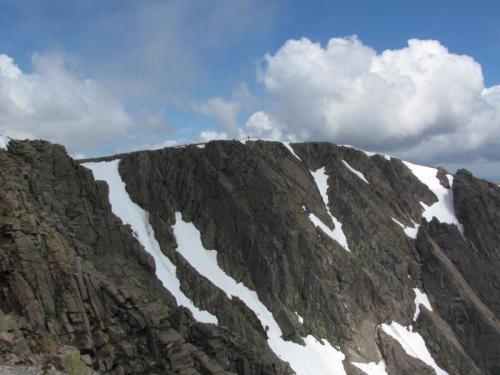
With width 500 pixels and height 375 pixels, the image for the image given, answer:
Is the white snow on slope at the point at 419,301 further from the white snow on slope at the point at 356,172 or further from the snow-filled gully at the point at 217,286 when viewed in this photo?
the white snow on slope at the point at 356,172

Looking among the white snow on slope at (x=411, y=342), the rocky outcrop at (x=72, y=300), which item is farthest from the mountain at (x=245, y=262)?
the white snow on slope at (x=411, y=342)

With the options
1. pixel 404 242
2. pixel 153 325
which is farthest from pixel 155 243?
pixel 404 242

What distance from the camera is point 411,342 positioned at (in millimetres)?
57094

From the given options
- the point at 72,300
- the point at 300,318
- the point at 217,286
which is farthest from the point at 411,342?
the point at 72,300

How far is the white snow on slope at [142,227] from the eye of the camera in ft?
144

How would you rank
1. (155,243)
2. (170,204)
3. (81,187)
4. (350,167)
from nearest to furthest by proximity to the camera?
(81,187)
(155,243)
(170,204)
(350,167)

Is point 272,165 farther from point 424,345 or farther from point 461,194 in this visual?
point 461,194

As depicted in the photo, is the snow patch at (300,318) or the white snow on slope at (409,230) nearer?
the snow patch at (300,318)

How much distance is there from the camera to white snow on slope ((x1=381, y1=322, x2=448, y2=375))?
55219mm

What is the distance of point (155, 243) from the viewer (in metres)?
48.1

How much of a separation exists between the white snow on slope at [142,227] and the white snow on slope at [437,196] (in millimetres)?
50861

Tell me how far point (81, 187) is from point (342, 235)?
1528 inches

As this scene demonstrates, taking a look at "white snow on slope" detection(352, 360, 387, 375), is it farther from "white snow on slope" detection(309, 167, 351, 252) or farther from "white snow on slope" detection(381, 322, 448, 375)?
"white snow on slope" detection(309, 167, 351, 252)

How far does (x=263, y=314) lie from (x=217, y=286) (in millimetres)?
5982
